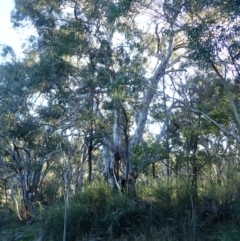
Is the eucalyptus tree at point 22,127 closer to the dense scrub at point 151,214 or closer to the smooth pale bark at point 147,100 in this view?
the smooth pale bark at point 147,100

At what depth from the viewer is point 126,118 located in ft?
56.0

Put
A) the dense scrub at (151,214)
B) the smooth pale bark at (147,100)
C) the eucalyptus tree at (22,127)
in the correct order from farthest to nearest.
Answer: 1. the eucalyptus tree at (22,127)
2. the smooth pale bark at (147,100)
3. the dense scrub at (151,214)

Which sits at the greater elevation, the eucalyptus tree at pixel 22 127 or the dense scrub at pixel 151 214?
the eucalyptus tree at pixel 22 127

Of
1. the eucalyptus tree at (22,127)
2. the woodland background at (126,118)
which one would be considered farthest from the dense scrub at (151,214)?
the eucalyptus tree at (22,127)

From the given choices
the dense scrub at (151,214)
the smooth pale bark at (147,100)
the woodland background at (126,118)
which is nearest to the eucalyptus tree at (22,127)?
the woodland background at (126,118)

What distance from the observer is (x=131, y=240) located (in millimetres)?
12328

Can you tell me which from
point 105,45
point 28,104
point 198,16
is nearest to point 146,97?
point 105,45

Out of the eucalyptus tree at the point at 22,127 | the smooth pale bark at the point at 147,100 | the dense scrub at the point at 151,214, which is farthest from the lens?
the eucalyptus tree at the point at 22,127

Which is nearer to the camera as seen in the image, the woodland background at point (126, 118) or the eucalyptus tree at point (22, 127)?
the woodland background at point (126, 118)

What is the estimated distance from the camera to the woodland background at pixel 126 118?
40.4 ft

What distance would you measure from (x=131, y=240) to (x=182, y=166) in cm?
340

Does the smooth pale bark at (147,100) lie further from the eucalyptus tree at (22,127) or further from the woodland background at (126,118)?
the eucalyptus tree at (22,127)

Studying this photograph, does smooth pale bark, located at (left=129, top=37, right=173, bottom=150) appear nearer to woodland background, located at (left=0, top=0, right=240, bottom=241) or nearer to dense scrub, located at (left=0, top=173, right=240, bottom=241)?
woodland background, located at (left=0, top=0, right=240, bottom=241)

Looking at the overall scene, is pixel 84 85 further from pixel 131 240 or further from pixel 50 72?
pixel 131 240
